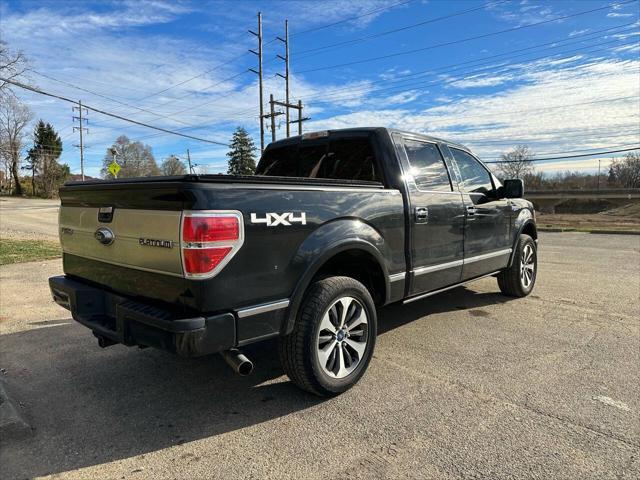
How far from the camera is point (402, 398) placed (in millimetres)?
3215

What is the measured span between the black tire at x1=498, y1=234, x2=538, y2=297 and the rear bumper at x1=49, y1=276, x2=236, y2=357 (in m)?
4.37

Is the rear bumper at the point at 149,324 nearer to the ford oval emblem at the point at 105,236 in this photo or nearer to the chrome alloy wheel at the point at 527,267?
the ford oval emblem at the point at 105,236

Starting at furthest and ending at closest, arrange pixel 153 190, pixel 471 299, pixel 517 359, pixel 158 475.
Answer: pixel 471 299 < pixel 517 359 < pixel 153 190 < pixel 158 475

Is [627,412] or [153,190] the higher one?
[153,190]

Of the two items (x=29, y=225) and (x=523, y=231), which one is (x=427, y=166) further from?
(x=29, y=225)

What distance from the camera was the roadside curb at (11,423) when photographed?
276 cm

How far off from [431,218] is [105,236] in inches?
107

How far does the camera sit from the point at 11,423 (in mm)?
2801

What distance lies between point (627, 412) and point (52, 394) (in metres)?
4.01

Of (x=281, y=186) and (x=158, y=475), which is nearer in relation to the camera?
(x=158, y=475)

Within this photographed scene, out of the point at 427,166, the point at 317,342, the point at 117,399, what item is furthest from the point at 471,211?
the point at 117,399

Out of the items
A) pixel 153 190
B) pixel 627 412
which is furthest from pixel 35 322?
pixel 627 412

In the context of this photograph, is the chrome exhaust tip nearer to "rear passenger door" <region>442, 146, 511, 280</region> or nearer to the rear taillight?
the rear taillight

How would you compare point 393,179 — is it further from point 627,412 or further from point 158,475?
point 158,475
